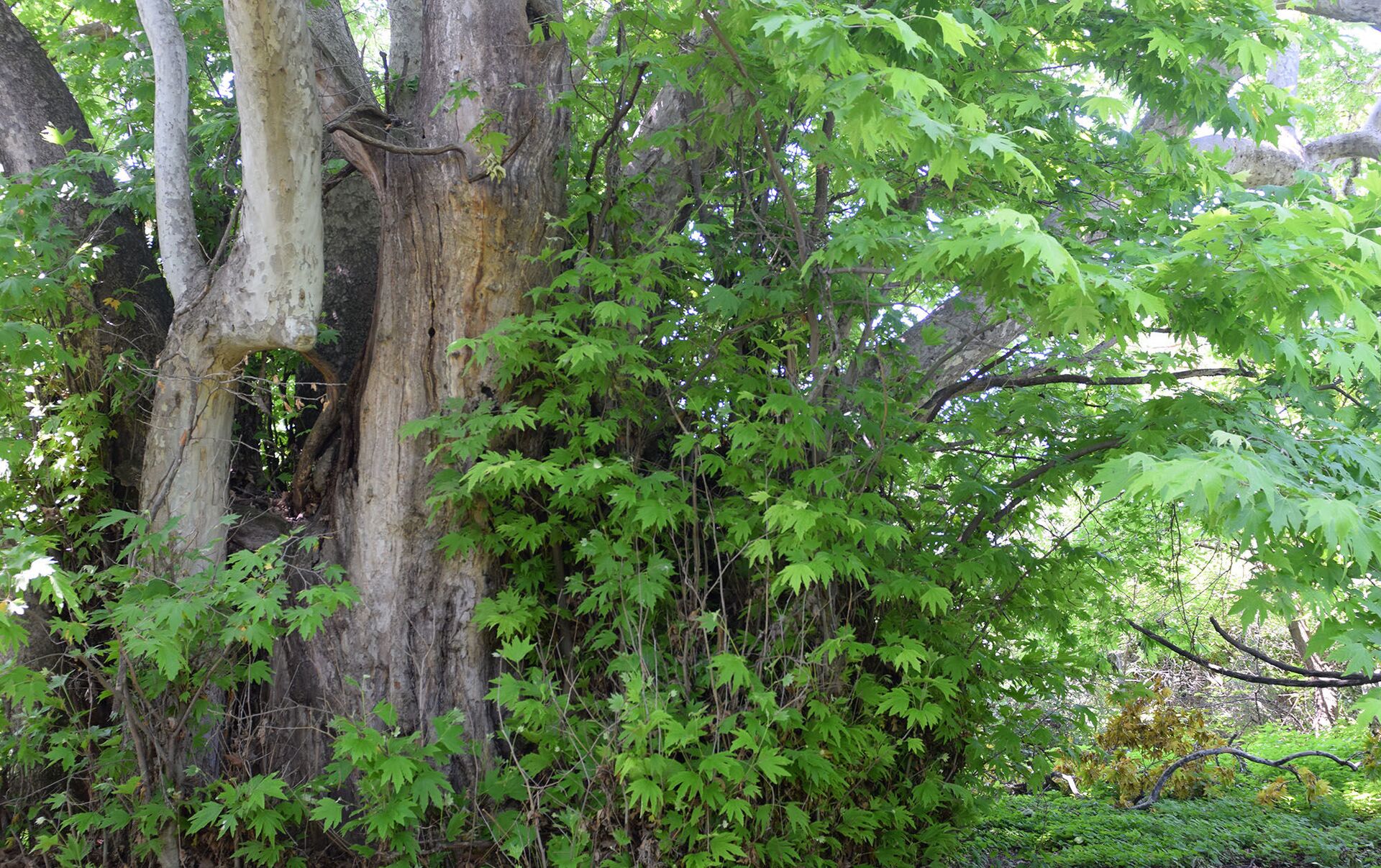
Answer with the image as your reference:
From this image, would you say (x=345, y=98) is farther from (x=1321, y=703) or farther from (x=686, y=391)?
(x=1321, y=703)

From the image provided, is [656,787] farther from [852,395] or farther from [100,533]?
[100,533]

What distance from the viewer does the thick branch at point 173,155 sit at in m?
4.29

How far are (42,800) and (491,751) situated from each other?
2004 millimetres

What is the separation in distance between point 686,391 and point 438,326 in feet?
4.25

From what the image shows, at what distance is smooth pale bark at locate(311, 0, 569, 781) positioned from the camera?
4672mm

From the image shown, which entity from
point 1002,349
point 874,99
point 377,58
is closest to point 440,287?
point 874,99

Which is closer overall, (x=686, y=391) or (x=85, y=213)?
(x=686, y=391)

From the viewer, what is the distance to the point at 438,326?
15.5 feet

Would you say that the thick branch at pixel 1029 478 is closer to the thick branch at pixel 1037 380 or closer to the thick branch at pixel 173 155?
the thick branch at pixel 1037 380

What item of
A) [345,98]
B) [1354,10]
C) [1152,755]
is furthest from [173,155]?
[1152,755]

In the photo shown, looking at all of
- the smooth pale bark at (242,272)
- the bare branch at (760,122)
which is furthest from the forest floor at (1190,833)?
the smooth pale bark at (242,272)

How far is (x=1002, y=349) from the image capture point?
607 centimetres

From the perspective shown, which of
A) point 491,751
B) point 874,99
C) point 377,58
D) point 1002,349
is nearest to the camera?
point 874,99

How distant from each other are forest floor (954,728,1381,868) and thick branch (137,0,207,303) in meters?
5.20
